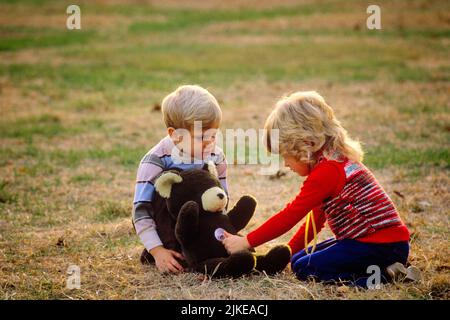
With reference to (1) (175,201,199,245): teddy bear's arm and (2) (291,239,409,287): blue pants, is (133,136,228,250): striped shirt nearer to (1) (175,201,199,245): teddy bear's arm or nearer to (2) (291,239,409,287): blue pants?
(1) (175,201,199,245): teddy bear's arm

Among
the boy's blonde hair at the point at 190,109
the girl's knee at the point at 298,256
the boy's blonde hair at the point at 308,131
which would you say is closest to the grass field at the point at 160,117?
the girl's knee at the point at 298,256

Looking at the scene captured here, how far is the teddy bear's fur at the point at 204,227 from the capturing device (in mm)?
3578

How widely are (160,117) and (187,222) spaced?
20.0 ft

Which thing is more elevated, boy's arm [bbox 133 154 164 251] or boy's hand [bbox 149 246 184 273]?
boy's arm [bbox 133 154 164 251]

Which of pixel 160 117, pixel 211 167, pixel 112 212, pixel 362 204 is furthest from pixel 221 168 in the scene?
pixel 160 117

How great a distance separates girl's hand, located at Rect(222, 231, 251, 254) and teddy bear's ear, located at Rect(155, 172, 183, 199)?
1.48 ft

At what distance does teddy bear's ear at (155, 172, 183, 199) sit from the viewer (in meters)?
3.65

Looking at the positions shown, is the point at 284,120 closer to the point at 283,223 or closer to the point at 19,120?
the point at 283,223

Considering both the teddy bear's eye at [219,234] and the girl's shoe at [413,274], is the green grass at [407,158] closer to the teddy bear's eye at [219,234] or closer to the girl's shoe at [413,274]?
the girl's shoe at [413,274]

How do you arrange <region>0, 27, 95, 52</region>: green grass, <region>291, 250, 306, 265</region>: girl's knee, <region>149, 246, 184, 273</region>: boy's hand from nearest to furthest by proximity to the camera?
<region>149, 246, 184, 273</region>: boy's hand, <region>291, 250, 306, 265</region>: girl's knee, <region>0, 27, 95, 52</region>: green grass

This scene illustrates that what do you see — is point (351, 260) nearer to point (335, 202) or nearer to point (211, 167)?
point (335, 202)

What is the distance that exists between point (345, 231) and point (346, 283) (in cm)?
31

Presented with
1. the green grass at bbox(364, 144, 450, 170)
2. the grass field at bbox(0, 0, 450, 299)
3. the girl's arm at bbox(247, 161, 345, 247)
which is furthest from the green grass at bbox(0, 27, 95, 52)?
the girl's arm at bbox(247, 161, 345, 247)

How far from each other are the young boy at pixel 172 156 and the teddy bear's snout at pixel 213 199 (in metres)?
0.29
